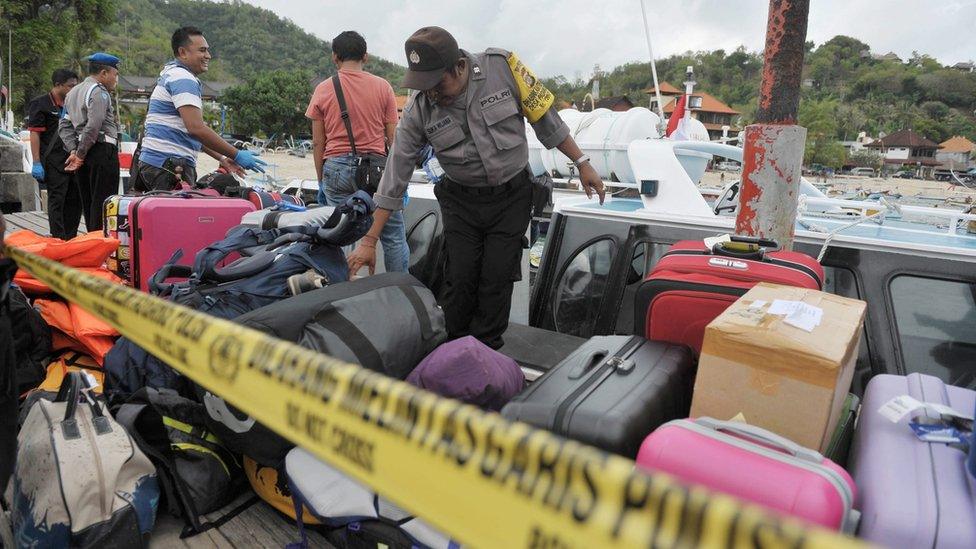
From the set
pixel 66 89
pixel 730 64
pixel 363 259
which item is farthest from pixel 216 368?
pixel 730 64

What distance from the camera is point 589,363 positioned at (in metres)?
2.16

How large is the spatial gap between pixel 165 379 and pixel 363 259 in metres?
1.04

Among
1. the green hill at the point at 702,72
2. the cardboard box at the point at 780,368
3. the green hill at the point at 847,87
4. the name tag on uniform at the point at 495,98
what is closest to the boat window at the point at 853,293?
the cardboard box at the point at 780,368

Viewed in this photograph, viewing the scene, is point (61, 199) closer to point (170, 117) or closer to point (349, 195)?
point (170, 117)

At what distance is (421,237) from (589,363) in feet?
9.49

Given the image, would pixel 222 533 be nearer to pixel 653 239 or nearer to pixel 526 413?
pixel 526 413

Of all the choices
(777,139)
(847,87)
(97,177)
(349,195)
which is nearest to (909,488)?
(777,139)

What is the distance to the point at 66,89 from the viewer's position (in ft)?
21.3

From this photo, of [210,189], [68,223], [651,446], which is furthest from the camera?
[68,223]

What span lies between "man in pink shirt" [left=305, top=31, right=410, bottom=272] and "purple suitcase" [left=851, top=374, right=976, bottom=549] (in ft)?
9.47

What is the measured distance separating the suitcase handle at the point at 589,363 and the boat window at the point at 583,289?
1.38 meters

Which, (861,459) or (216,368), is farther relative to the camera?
(861,459)

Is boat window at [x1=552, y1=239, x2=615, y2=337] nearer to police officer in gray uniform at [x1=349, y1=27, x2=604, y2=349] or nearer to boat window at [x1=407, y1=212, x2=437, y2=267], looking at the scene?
police officer in gray uniform at [x1=349, y1=27, x2=604, y2=349]

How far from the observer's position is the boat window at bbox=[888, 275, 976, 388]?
2.62 m
